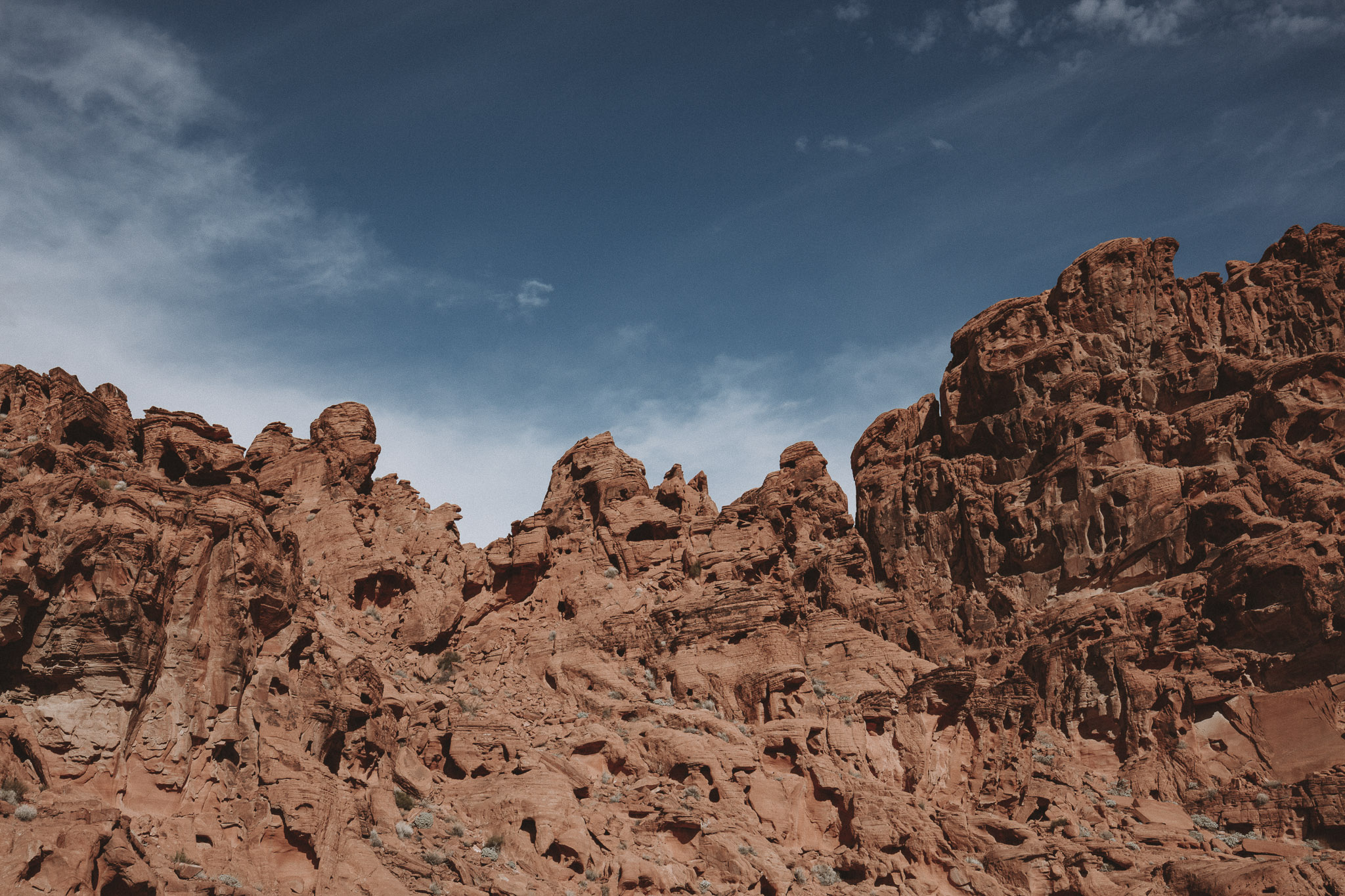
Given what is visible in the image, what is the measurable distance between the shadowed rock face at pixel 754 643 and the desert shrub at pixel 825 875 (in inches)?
5.2

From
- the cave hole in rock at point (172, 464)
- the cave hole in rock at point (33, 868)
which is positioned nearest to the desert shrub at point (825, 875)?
the cave hole in rock at point (33, 868)

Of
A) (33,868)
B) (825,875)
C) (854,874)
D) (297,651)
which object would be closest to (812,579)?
(854,874)

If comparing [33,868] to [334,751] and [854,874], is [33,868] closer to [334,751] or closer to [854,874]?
[334,751]

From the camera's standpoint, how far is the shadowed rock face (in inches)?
1005

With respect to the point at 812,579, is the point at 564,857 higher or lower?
lower

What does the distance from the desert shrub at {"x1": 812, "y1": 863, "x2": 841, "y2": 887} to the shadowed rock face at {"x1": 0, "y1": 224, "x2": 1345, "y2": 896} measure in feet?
0.43

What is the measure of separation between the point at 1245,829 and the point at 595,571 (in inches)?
972

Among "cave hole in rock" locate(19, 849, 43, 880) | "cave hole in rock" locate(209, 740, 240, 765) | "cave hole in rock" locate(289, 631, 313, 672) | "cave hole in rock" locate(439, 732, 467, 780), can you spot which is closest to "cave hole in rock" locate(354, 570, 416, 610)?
"cave hole in rock" locate(439, 732, 467, 780)

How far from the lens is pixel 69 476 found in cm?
2700

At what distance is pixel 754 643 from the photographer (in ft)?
143

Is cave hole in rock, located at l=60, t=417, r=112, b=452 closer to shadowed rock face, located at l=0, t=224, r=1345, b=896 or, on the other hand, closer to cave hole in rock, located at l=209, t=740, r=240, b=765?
shadowed rock face, located at l=0, t=224, r=1345, b=896

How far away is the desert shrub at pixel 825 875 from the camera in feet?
113

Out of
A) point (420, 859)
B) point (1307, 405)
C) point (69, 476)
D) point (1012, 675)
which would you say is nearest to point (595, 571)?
point (1012, 675)

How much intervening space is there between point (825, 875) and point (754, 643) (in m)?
10.3
